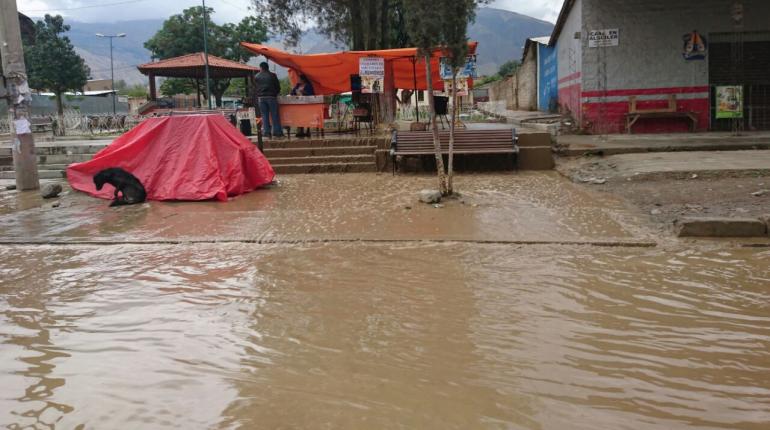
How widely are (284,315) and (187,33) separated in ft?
135

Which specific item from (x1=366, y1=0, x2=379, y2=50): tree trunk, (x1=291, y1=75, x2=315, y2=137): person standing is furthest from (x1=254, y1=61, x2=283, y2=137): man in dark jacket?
(x1=366, y1=0, x2=379, y2=50): tree trunk

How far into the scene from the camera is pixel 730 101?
42.5 ft

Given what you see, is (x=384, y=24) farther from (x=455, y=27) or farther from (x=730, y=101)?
(x=455, y=27)

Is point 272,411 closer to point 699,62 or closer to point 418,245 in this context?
point 418,245

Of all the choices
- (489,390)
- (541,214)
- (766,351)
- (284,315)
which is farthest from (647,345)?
(541,214)

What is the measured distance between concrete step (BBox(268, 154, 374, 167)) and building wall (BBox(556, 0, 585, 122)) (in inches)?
226

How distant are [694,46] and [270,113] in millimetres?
9563

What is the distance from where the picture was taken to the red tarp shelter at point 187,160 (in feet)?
29.8

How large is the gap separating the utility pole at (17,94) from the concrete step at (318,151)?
4.20 metres

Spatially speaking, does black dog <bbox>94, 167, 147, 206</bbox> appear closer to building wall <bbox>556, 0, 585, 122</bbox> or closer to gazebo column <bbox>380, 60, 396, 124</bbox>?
gazebo column <bbox>380, 60, 396, 124</bbox>

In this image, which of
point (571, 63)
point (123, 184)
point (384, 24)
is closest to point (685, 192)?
point (123, 184)

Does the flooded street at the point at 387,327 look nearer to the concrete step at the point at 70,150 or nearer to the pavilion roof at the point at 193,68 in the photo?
the concrete step at the point at 70,150

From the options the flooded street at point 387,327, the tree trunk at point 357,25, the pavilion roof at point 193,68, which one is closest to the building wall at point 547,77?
the tree trunk at point 357,25

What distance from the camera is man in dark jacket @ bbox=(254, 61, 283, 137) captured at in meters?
13.0
